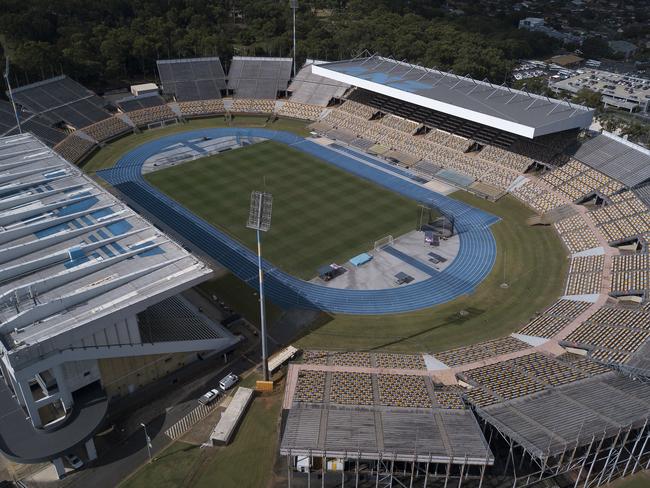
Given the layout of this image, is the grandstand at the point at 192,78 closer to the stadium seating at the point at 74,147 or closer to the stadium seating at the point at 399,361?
the stadium seating at the point at 74,147

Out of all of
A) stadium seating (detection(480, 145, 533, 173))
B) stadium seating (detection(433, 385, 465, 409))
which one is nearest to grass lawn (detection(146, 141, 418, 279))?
stadium seating (detection(480, 145, 533, 173))

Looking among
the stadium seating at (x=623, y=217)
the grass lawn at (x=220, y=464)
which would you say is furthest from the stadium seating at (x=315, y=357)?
the stadium seating at (x=623, y=217)

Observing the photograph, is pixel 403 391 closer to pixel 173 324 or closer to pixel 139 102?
pixel 173 324

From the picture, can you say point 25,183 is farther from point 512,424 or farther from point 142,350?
point 512,424

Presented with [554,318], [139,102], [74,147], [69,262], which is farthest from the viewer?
[139,102]

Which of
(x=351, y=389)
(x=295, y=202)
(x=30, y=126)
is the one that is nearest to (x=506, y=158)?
(x=295, y=202)

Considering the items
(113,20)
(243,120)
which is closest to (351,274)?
(243,120)
